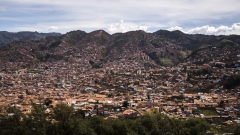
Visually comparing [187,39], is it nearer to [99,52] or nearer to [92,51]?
[99,52]

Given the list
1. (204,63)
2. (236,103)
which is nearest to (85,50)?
(204,63)

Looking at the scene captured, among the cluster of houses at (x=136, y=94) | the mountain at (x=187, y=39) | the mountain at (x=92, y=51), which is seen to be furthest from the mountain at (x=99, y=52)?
the cluster of houses at (x=136, y=94)

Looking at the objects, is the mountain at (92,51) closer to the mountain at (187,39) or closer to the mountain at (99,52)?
the mountain at (99,52)

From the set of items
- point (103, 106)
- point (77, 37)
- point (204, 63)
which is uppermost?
point (77, 37)

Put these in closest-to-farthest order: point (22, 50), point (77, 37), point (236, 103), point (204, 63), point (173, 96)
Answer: point (236, 103), point (173, 96), point (204, 63), point (22, 50), point (77, 37)

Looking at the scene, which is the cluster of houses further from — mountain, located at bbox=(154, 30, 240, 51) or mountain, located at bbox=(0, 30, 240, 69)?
mountain, located at bbox=(154, 30, 240, 51)

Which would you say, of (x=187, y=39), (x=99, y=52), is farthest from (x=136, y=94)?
(x=187, y=39)

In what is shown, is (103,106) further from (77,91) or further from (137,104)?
(77,91)

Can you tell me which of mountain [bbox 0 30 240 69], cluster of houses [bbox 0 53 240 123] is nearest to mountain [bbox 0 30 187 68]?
mountain [bbox 0 30 240 69]
